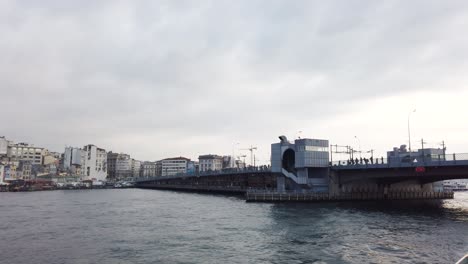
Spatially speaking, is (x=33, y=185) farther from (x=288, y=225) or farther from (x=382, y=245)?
(x=382, y=245)

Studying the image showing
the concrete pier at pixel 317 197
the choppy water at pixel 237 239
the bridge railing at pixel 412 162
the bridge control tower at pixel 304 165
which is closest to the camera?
the choppy water at pixel 237 239

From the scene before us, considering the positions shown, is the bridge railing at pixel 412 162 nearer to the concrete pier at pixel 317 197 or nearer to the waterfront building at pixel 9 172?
the concrete pier at pixel 317 197

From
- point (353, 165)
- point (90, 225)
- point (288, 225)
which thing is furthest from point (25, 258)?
point (353, 165)

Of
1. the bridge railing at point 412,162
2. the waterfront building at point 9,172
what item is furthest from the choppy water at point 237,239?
the waterfront building at point 9,172

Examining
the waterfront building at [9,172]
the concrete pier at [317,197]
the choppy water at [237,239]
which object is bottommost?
the choppy water at [237,239]

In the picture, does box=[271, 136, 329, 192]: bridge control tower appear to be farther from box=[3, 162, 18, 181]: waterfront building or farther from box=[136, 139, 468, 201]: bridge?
box=[3, 162, 18, 181]: waterfront building

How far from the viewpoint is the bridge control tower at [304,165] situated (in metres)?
93.1

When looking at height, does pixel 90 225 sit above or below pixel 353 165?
below

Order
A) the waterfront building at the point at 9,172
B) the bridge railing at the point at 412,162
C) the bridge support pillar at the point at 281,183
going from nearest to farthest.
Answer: the bridge railing at the point at 412,162 → the bridge support pillar at the point at 281,183 → the waterfront building at the point at 9,172

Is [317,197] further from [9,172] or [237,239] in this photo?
[9,172]

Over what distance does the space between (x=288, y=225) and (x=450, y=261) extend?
22.9 m

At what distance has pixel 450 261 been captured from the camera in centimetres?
3023

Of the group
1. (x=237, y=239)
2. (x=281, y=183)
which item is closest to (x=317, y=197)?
(x=281, y=183)

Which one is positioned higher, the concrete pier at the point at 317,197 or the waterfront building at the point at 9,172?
the waterfront building at the point at 9,172
